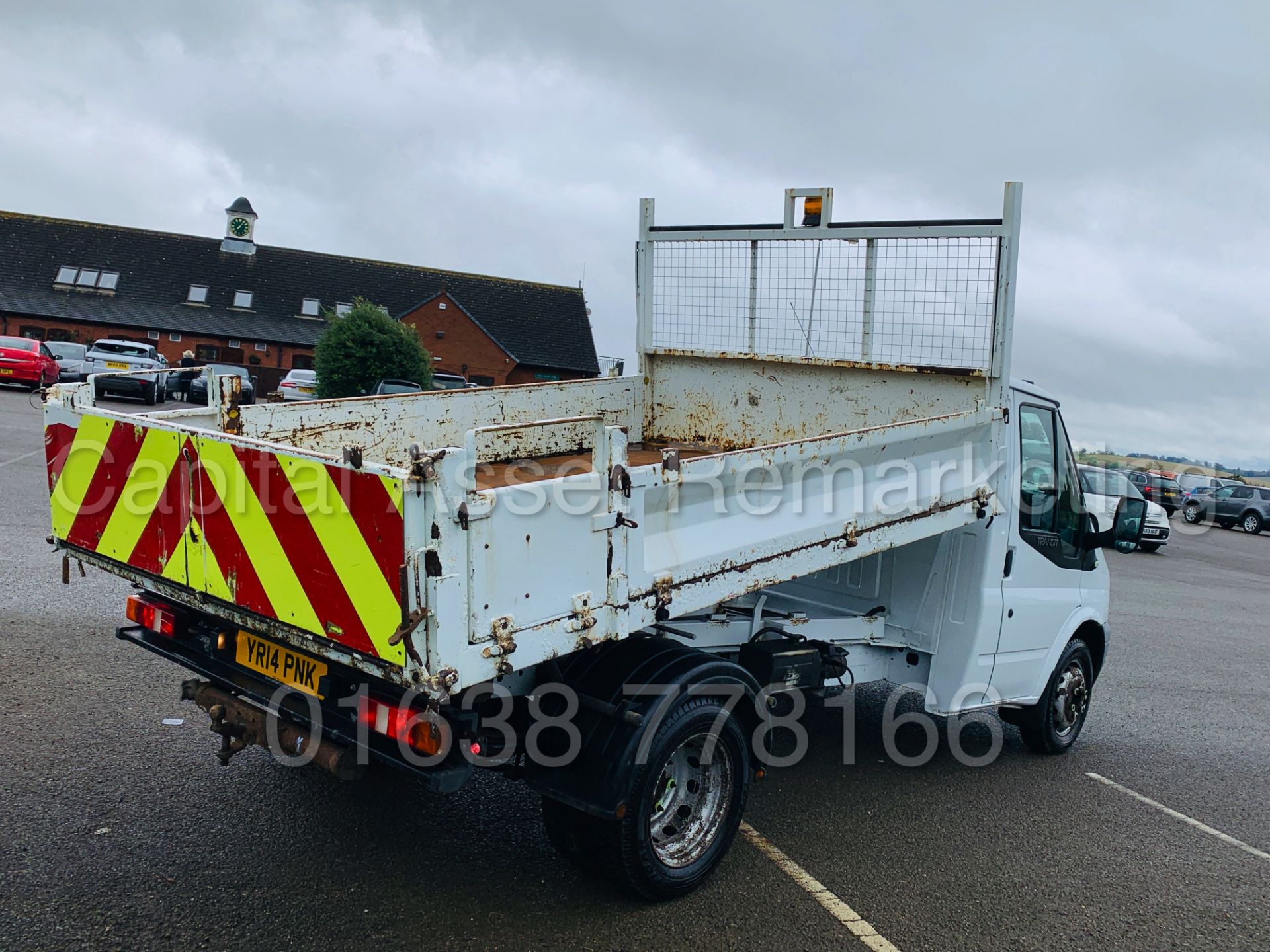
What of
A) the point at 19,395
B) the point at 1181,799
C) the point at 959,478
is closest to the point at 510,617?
the point at 959,478

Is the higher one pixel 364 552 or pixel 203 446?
pixel 203 446

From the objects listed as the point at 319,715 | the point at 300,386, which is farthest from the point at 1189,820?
the point at 300,386

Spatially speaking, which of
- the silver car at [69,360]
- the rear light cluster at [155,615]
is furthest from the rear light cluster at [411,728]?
the silver car at [69,360]

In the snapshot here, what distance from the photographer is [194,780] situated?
15.9ft

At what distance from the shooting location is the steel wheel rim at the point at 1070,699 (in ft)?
20.6

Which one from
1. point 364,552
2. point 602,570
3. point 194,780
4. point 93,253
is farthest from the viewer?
point 93,253

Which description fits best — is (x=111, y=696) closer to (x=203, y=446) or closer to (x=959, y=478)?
(x=203, y=446)

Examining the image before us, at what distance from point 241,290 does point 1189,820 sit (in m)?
53.2

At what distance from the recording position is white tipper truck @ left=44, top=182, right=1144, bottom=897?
11.1 ft

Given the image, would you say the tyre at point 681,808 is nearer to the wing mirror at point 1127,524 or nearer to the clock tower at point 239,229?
the wing mirror at point 1127,524

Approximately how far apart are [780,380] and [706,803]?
282cm

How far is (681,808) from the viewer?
4172 mm

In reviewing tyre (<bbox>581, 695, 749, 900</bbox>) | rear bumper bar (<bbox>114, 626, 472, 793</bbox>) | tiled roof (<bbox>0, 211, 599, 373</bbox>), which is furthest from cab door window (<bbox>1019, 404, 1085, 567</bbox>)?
tiled roof (<bbox>0, 211, 599, 373</bbox>)

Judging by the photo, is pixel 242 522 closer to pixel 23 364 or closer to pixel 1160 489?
pixel 23 364
